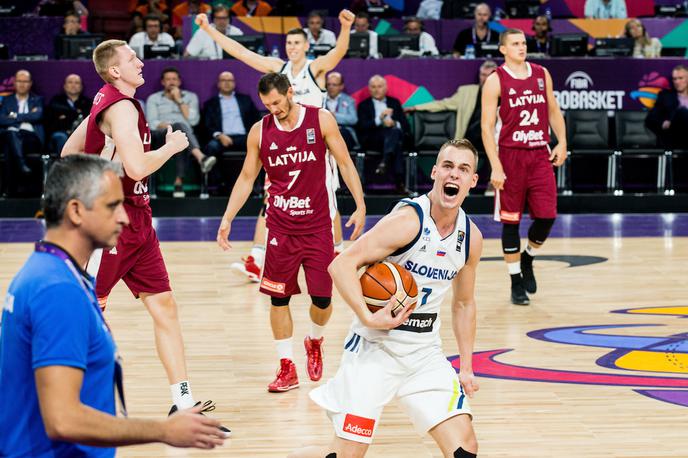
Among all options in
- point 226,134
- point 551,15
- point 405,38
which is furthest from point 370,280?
point 551,15

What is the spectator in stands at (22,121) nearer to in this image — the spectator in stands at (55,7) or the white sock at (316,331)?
the spectator in stands at (55,7)

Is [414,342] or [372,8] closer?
[414,342]

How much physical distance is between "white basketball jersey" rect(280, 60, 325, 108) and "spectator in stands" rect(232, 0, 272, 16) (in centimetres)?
661

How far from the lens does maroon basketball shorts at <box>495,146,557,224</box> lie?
A: 8.70m

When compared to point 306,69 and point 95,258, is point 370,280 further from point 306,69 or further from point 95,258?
point 306,69

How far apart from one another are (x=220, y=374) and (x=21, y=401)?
3.93 m

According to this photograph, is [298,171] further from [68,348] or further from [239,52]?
[68,348]

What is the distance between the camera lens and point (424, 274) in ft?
14.9

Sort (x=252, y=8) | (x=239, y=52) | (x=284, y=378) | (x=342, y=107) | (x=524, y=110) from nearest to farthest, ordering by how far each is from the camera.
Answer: (x=284, y=378) → (x=524, y=110) → (x=239, y=52) → (x=342, y=107) → (x=252, y=8)

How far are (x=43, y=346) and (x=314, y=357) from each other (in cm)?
393

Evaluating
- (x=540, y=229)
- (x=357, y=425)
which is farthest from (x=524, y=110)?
(x=357, y=425)

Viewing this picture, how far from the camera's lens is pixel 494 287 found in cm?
A: 937

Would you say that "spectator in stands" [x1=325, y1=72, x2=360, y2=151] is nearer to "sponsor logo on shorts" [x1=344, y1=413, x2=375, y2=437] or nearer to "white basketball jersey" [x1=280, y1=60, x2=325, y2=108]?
"white basketball jersey" [x1=280, y1=60, x2=325, y2=108]

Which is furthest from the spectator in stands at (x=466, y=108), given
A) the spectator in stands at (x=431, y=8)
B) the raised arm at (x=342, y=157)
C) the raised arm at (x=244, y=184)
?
the raised arm at (x=244, y=184)
